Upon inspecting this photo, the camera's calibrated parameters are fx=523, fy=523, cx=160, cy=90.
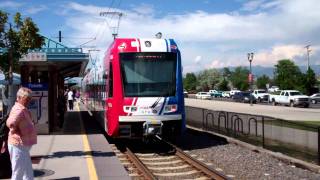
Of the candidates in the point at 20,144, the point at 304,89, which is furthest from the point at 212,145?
the point at 304,89

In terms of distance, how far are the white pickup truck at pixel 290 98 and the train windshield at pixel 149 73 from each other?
44780 mm

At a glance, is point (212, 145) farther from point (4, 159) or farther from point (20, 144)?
point (20, 144)

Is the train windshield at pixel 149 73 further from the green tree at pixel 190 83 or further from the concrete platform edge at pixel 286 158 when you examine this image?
the green tree at pixel 190 83

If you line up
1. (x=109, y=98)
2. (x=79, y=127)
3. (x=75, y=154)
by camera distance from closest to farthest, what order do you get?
1. (x=75, y=154)
2. (x=109, y=98)
3. (x=79, y=127)

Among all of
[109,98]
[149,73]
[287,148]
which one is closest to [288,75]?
[287,148]

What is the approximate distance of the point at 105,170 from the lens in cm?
1070

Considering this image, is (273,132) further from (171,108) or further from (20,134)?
(20,134)

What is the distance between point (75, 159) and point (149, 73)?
4371mm

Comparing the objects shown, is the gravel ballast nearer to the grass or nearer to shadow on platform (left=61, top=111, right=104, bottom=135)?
the grass

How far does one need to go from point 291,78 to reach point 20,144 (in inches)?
3466

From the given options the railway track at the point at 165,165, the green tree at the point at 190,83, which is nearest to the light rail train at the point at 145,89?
the railway track at the point at 165,165

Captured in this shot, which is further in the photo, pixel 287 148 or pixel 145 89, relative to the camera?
pixel 145 89

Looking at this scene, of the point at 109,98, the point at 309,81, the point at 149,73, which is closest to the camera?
the point at 149,73

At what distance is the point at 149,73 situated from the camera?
51.9 ft
